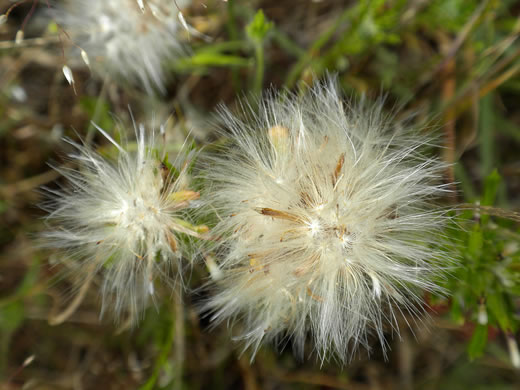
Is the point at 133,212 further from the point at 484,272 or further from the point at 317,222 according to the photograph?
the point at 484,272

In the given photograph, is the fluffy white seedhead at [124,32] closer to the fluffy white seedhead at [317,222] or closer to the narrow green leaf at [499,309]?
the fluffy white seedhead at [317,222]

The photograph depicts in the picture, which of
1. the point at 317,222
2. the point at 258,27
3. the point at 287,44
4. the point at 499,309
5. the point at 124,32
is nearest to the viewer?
the point at 317,222

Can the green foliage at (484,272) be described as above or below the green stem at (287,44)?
below

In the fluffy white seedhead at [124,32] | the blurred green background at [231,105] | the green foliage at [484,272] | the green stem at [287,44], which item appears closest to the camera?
the green foliage at [484,272]

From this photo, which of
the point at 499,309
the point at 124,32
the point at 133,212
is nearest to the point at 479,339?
the point at 499,309

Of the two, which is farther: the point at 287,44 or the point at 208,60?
the point at 287,44

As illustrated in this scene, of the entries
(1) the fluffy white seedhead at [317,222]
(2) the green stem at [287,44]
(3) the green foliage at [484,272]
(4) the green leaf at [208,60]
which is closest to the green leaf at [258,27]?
(4) the green leaf at [208,60]

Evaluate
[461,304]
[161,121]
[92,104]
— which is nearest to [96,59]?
[92,104]
